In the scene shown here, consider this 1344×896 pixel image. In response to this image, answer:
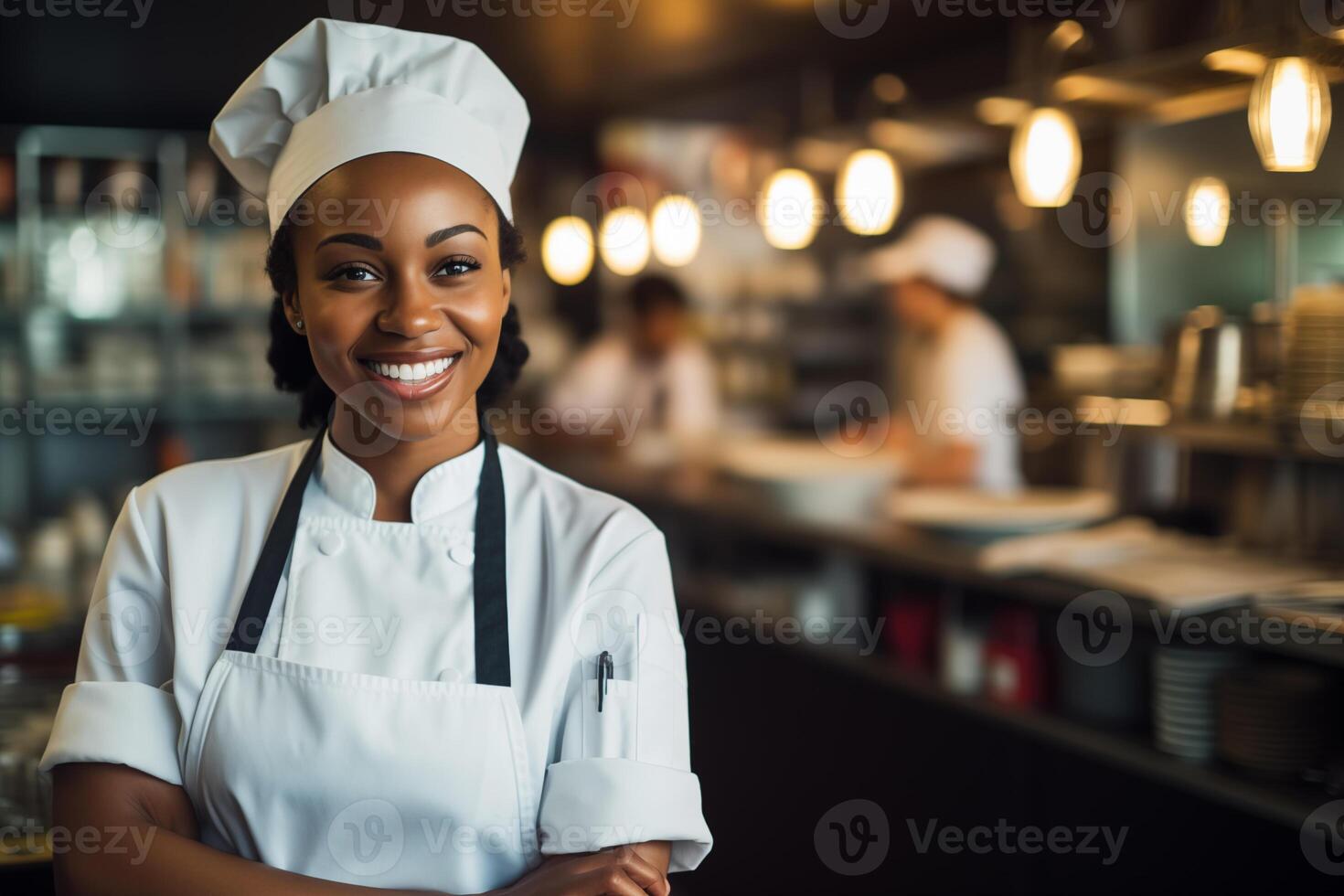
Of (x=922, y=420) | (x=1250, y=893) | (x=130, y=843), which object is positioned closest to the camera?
(x=130, y=843)

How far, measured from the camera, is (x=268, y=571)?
4.17 ft

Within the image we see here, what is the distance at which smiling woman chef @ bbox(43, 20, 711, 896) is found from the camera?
3.90 ft

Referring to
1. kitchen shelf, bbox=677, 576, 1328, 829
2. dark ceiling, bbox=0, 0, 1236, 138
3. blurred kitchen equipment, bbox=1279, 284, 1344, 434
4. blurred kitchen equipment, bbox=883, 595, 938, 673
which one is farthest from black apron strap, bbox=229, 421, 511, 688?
blurred kitchen equipment, bbox=883, 595, 938, 673

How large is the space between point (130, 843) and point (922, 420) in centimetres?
374

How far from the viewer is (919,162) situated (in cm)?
520

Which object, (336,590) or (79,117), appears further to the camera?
(79,117)

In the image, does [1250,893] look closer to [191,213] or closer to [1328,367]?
[1328,367]

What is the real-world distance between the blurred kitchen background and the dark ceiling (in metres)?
0.03

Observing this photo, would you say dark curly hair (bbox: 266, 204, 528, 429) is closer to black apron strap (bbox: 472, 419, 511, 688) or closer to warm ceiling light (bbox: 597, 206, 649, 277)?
black apron strap (bbox: 472, 419, 511, 688)

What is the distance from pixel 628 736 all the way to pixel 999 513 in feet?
6.89

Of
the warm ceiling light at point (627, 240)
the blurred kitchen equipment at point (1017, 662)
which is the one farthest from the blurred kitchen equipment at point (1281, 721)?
the warm ceiling light at point (627, 240)

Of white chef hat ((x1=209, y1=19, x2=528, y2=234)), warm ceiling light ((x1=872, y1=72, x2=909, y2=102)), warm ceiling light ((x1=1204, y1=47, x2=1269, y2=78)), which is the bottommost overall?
white chef hat ((x1=209, y1=19, x2=528, y2=234))

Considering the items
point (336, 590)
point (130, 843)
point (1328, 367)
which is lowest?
point (130, 843)

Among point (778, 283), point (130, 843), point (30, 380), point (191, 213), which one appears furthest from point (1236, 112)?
point (30, 380)
